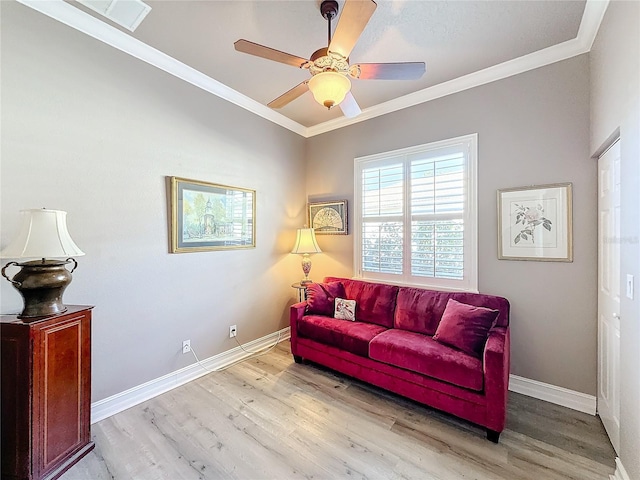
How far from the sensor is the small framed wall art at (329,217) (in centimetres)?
360

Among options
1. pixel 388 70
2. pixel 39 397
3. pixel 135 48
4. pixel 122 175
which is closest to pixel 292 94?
pixel 388 70

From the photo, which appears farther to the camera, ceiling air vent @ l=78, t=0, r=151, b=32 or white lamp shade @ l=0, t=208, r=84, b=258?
ceiling air vent @ l=78, t=0, r=151, b=32

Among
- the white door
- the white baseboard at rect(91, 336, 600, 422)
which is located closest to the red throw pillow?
the white baseboard at rect(91, 336, 600, 422)

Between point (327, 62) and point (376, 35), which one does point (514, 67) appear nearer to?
point (376, 35)

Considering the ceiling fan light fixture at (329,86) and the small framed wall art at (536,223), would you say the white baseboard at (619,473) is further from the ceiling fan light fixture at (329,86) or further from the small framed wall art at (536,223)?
the ceiling fan light fixture at (329,86)

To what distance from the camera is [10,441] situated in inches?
58.9

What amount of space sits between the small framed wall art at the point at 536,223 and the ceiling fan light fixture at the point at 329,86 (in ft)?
5.94

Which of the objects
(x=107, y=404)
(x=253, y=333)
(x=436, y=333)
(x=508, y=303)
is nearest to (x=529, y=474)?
(x=436, y=333)

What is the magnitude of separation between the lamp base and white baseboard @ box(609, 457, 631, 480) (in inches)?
129

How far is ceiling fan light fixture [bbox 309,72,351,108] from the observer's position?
164 centimetres

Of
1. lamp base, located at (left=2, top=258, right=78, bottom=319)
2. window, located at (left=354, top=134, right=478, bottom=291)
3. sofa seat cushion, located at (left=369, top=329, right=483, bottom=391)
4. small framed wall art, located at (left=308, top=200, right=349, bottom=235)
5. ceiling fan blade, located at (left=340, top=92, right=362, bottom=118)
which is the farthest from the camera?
small framed wall art, located at (left=308, top=200, right=349, bottom=235)

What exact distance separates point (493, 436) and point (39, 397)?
2.77 m

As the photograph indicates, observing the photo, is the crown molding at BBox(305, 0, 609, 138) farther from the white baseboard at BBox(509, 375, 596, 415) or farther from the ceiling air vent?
the white baseboard at BBox(509, 375, 596, 415)

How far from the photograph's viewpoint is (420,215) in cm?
299
